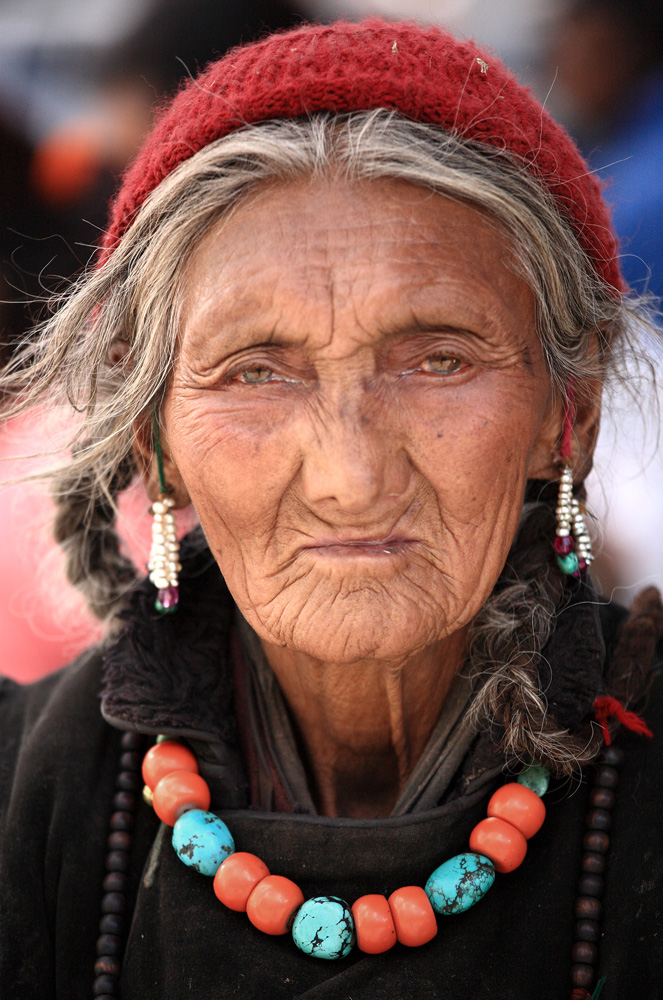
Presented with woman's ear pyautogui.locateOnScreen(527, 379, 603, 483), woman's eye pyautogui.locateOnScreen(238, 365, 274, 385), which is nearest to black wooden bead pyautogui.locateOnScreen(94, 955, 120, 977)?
woman's eye pyautogui.locateOnScreen(238, 365, 274, 385)

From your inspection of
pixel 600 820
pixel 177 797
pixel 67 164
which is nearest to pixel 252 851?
pixel 177 797

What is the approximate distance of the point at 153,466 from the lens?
2.11m

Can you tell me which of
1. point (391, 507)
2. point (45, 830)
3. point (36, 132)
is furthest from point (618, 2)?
point (45, 830)

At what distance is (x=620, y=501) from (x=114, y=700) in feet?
8.45

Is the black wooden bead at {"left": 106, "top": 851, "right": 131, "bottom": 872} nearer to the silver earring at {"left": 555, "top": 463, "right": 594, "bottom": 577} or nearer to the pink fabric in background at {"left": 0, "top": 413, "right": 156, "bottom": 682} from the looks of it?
the pink fabric in background at {"left": 0, "top": 413, "right": 156, "bottom": 682}

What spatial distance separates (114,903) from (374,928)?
616 mm

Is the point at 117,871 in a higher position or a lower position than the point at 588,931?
lower

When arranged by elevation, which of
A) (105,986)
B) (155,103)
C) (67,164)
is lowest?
(105,986)

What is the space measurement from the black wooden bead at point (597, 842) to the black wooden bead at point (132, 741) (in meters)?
1.04

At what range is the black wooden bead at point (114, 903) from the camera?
6.46 feet

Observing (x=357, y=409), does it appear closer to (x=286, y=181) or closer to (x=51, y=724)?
(x=286, y=181)

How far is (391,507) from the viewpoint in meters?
1.70

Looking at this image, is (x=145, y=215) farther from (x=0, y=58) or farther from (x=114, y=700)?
(x=0, y=58)

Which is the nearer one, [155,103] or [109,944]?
[109,944]
